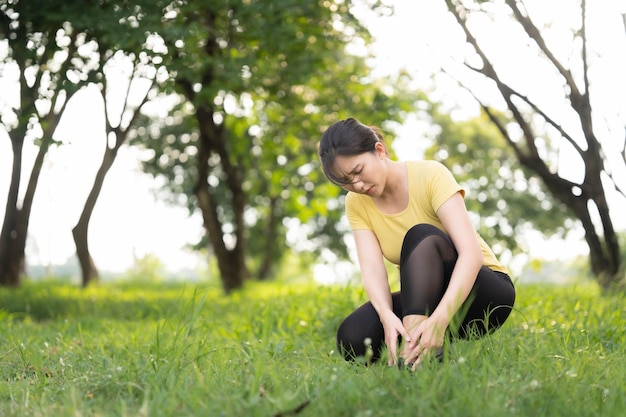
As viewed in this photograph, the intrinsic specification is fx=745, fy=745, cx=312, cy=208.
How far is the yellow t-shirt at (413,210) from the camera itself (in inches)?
137

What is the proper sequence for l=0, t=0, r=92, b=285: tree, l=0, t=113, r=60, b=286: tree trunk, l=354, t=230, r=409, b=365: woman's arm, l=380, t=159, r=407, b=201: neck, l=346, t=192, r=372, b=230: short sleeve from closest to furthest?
l=354, t=230, r=409, b=365: woman's arm → l=380, t=159, r=407, b=201: neck → l=346, t=192, r=372, b=230: short sleeve → l=0, t=0, r=92, b=285: tree → l=0, t=113, r=60, b=286: tree trunk

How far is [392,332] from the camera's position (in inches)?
127

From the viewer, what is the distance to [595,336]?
4.05 metres

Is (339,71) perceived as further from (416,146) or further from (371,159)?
(416,146)

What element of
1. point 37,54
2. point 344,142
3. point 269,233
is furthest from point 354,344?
point 269,233

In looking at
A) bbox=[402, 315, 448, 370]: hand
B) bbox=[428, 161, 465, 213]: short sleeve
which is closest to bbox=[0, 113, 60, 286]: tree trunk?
bbox=[428, 161, 465, 213]: short sleeve

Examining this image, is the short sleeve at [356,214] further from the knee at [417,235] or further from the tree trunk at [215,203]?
the tree trunk at [215,203]

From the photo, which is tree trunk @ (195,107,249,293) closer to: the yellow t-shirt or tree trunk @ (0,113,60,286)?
tree trunk @ (0,113,60,286)

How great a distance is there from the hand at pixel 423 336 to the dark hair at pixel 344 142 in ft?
2.40

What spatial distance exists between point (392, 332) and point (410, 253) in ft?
1.15

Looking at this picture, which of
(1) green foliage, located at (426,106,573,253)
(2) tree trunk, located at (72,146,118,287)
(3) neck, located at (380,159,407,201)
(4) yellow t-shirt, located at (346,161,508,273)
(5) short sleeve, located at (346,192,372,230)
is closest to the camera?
(4) yellow t-shirt, located at (346,161,508,273)

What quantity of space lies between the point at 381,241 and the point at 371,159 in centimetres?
52

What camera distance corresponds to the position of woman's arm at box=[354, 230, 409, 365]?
10.6 feet

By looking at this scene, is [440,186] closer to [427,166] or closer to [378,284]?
[427,166]
